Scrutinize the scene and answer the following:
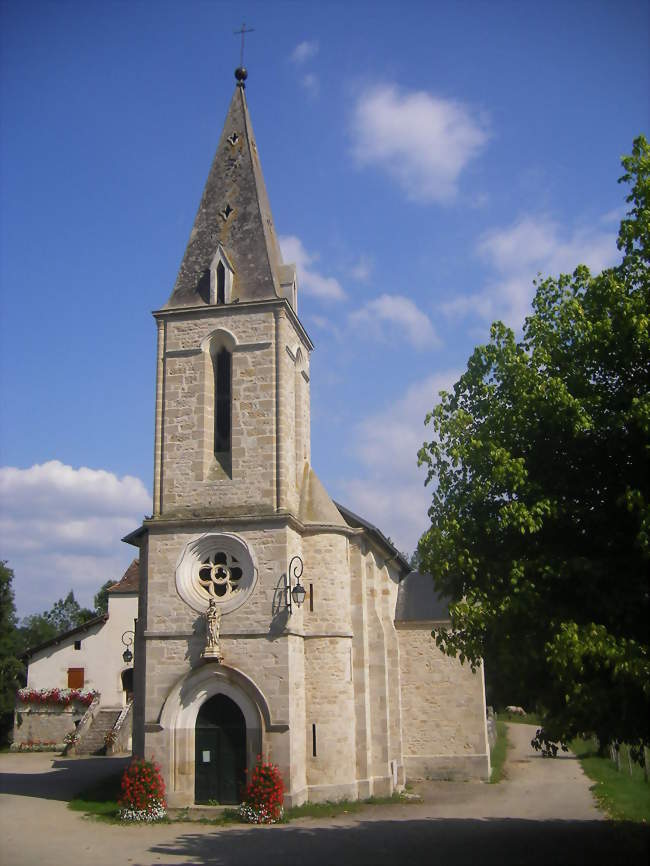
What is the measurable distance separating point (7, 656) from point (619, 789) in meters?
24.6

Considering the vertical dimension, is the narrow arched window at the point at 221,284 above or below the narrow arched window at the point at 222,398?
above

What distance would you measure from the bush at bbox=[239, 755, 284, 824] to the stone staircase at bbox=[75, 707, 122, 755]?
668 inches

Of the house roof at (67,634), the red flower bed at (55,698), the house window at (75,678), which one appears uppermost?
the house roof at (67,634)

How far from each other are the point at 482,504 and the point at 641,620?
285cm

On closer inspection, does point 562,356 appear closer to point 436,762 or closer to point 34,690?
point 436,762

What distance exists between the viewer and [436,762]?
24.8 meters

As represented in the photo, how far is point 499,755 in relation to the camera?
29906 mm

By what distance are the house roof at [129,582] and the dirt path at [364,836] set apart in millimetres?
16169

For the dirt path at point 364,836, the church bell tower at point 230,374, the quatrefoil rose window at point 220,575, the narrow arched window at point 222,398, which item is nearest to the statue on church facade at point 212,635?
the quatrefoil rose window at point 220,575

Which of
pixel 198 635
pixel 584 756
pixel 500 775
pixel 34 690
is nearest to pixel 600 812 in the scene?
pixel 500 775

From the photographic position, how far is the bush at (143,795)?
673 inches

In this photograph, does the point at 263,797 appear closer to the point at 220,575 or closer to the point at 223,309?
the point at 220,575

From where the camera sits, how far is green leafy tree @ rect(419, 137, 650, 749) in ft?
34.3

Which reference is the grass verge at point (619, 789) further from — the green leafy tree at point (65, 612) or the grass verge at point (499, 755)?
the green leafy tree at point (65, 612)
